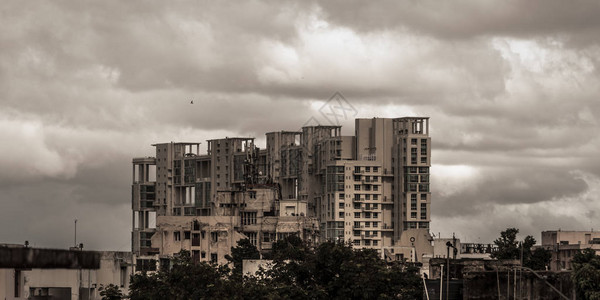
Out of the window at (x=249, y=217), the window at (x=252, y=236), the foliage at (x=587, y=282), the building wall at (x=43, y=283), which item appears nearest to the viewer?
the building wall at (x=43, y=283)

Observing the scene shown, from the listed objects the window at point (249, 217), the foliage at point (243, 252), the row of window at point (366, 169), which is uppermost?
the row of window at point (366, 169)

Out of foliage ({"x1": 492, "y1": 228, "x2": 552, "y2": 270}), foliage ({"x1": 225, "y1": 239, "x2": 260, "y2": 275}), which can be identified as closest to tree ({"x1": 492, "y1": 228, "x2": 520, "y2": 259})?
foliage ({"x1": 492, "y1": 228, "x2": 552, "y2": 270})

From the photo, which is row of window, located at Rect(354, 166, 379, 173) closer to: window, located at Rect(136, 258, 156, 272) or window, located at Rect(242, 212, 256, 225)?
window, located at Rect(242, 212, 256, 225)

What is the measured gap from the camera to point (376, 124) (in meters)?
188

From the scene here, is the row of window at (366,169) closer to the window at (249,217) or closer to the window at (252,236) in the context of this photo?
the window at (249,217)

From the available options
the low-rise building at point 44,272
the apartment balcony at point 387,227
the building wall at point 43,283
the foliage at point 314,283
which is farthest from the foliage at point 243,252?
the building wall at point 43,283

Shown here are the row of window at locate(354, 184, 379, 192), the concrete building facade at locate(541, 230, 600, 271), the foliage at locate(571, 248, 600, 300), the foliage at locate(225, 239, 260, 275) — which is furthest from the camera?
the row of window at locate(354, 184, 379, 192)

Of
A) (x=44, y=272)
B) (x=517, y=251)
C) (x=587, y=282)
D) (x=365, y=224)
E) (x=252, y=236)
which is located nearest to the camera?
(x=44, y=272)

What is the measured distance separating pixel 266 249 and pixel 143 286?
83.9 m

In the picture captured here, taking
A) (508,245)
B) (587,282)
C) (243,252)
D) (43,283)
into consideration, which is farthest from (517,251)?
(43,283)

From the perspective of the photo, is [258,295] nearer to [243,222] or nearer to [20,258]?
[20,258]

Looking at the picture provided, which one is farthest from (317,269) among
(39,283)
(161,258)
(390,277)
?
(161,258)

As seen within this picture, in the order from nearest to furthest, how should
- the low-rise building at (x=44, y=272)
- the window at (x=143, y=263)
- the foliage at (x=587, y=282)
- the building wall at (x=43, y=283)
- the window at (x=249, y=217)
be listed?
the low-rise building at (x=44, y=272) → the building wall at (x=43, y=283) → the foliage at (x=587, y=282) → the window at (x=143, y=263) → the window at (x=249, y=217)

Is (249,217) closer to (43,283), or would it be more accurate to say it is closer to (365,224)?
(365,224)
